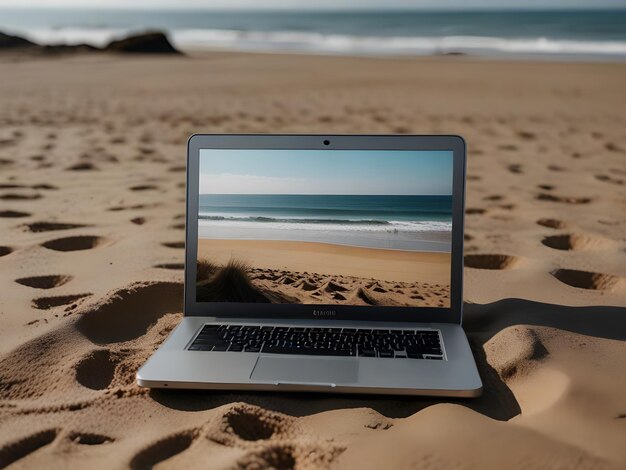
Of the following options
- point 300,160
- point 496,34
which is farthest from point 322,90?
point 496,34

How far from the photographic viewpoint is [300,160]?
2.25m

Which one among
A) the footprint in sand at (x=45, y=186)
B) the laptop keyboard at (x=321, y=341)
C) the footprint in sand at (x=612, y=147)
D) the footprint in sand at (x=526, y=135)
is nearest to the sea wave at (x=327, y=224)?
the laptop keyboard at (x=321, y=341)

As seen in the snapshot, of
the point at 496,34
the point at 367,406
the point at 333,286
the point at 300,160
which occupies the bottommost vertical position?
the point at 367,406

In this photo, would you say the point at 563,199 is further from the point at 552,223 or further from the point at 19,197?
the point at 19,197

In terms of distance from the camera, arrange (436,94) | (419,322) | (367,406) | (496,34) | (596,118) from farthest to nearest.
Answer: (496,34)
(436,94)
(596,118)
(419,322)
(367,406)

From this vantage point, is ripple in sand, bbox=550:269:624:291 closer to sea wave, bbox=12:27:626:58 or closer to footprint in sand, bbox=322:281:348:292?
footprint in sand, bbox=322:281:348:292

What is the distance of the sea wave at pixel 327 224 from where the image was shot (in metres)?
2.18

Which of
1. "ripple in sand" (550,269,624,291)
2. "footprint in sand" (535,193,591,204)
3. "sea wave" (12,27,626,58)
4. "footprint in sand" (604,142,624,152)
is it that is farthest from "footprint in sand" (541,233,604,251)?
"sea wave" (12,27,626,58)

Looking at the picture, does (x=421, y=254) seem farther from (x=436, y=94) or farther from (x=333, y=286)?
(x=436, y=94)

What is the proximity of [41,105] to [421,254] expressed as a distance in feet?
25.5

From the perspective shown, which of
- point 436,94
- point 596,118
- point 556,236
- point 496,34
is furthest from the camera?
point 496,34

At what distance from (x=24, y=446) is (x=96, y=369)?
0.42 metres

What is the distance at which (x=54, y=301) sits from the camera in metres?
2.57

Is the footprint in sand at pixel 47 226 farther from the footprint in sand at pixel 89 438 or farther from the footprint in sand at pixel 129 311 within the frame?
the footprint in sand at pixel 89 438
